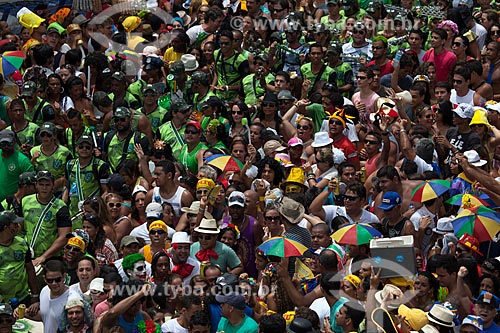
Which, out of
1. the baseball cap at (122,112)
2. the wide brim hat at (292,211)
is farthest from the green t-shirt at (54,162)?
the wide brim hat at (292,211)

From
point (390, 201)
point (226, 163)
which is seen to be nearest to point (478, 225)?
point (390, 201)

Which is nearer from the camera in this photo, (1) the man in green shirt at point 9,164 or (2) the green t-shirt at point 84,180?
(2) the green t-shirt at point 84,180

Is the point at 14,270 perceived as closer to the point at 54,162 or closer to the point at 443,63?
the point at 54,162

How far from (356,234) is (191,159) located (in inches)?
146

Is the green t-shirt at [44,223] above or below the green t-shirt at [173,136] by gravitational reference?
above

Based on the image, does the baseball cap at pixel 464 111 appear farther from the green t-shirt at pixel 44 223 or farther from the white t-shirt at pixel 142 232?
the green t-shirt at pixel 44 223

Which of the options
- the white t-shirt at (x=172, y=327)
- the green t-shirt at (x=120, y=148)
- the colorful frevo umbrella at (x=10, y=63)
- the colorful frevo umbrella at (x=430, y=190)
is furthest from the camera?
the colorful frevo umbrella at (x=10, y=63)

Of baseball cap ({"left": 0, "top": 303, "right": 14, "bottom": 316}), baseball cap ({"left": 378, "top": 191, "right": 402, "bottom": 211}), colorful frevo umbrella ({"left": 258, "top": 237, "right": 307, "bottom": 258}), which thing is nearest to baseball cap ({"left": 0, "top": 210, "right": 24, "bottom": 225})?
baseball cap ({"left": 0, "top": 303, "right": 14, "bottom": 316})

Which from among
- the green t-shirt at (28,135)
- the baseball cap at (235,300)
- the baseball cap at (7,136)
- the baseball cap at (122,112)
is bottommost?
the green t-shirt at (28,135)

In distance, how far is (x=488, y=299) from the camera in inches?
497

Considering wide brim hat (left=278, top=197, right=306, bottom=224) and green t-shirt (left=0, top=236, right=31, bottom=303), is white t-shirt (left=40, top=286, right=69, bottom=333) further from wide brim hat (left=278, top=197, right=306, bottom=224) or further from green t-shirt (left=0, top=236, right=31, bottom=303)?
wide brim hat (left=278, top=197, right=306, bottom=224)

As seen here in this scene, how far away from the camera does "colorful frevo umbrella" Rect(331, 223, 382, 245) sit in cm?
1376

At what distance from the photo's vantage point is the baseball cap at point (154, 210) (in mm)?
15320

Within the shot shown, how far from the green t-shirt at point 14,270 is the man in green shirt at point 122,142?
8.31 feet
